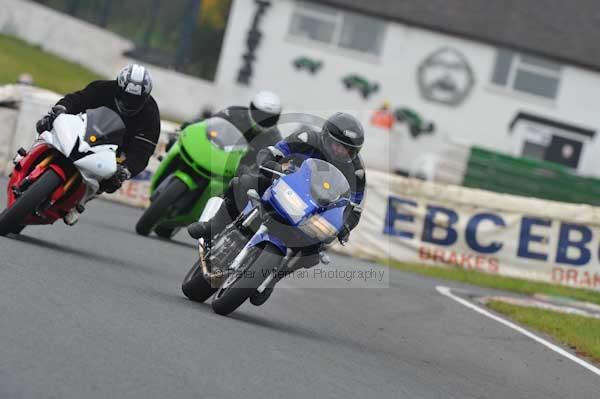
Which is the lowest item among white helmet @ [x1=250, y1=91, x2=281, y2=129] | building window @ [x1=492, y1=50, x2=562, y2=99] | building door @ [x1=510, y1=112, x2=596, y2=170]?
white helmet @ [x1=250, y1=91, x2=281, y2=129]

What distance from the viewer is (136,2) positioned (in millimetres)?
46844

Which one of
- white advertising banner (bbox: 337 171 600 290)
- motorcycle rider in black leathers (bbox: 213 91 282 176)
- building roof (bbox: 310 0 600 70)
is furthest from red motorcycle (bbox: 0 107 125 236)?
building roof (bbox: 310 0 600 70)

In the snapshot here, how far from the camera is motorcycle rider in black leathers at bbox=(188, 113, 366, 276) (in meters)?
10.4

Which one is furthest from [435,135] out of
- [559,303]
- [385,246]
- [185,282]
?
[185,282]

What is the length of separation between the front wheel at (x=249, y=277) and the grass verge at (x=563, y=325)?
13.0 feet

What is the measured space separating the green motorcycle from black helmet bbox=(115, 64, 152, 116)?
3.24m

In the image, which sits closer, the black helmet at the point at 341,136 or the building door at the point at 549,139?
the black helmet at the point at 341,136

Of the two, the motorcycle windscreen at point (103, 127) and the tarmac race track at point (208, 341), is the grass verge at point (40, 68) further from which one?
the motorcycle windscreen at point (103, 127)

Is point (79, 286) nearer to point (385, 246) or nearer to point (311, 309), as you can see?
Answer: point (311, 309)

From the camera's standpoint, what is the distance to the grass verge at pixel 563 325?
13.5 meters

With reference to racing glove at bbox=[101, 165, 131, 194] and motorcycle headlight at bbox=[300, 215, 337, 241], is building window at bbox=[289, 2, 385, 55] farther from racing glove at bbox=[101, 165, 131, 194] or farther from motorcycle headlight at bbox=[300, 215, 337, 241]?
motorcycle headlight at bbox=[300, 215, 337, 241]

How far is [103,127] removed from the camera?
37.9 feet

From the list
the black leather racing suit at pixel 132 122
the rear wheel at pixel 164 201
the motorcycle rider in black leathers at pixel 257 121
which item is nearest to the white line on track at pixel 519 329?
the motorcycle rider in black leathers at pixel 257 121

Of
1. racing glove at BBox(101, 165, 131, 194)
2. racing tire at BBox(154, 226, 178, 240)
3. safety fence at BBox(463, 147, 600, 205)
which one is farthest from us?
safety fence at BBox(463, 147, 600, 205)
